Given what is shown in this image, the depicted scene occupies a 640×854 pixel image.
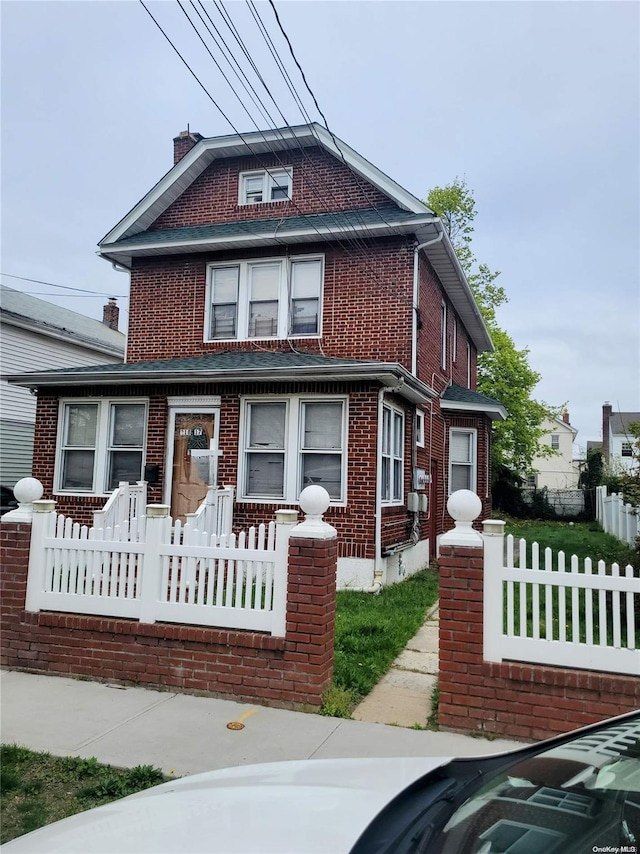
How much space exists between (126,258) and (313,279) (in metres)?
4.22

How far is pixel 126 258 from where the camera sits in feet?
43.5

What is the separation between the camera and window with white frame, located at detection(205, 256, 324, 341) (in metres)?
12.0

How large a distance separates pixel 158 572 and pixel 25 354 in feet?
49.9

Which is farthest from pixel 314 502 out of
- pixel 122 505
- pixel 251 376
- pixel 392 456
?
pixel 392 456

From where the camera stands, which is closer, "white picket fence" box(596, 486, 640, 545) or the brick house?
the brick house

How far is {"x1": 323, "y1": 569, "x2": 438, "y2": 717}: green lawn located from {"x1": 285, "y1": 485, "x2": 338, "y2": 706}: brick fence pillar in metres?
0.23

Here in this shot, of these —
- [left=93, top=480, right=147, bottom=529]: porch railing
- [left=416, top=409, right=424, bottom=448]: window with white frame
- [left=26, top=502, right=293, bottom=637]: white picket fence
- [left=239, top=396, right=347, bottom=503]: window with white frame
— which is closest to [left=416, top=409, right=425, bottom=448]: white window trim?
[left=416, top=409, right=424, bottom=448]: window with white frame

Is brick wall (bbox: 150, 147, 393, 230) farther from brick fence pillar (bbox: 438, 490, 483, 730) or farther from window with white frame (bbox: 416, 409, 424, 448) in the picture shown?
brick fence pillar (bbox: 438, 490, 483, 730)

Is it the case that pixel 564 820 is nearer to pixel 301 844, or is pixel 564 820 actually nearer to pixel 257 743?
pixel 301 844

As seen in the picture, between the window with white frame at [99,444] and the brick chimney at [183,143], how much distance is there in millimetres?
6699

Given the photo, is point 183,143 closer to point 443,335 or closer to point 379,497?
point 443,335

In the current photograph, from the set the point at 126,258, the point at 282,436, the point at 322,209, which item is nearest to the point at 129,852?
the point at 282,436

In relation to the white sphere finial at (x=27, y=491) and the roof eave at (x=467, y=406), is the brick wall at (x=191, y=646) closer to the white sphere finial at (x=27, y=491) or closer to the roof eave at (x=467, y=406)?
the white sphere finial at (x=27, y=491)

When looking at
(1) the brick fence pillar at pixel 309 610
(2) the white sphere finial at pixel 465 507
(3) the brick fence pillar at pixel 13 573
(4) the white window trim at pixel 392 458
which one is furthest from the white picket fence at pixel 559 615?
(4) the white window trim at pixel 392 458
